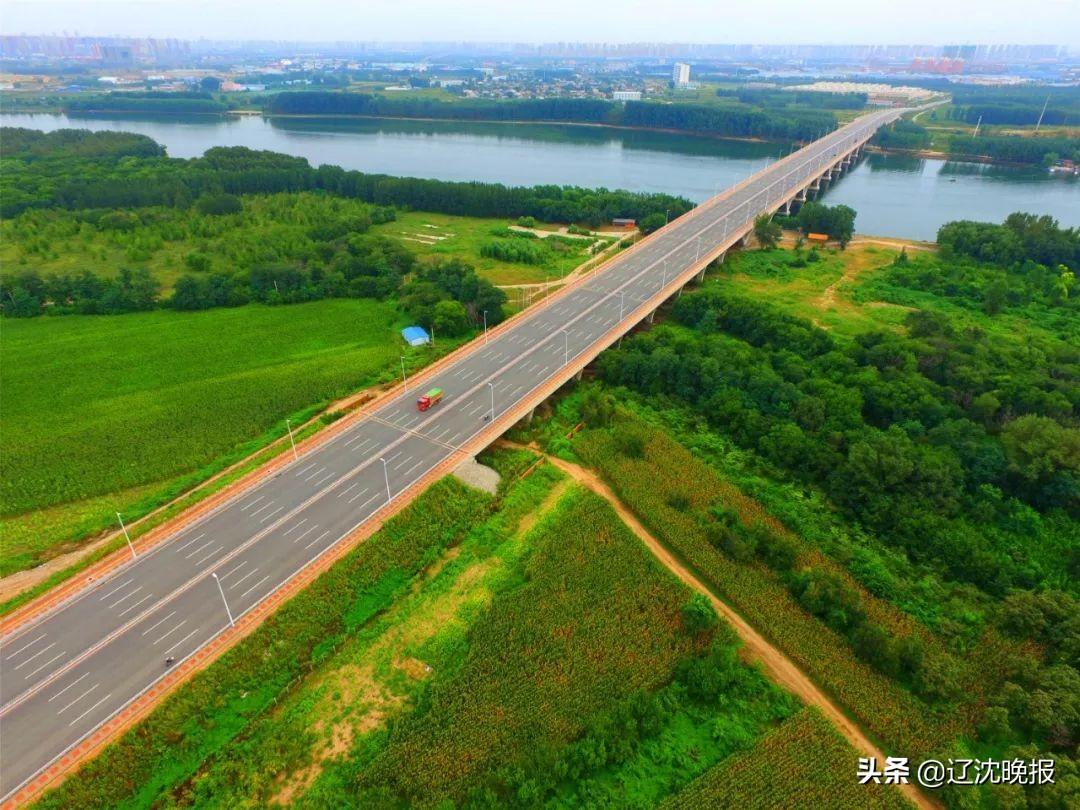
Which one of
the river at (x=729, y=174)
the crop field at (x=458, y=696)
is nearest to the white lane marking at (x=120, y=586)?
the crop field at (x=458, y=696)

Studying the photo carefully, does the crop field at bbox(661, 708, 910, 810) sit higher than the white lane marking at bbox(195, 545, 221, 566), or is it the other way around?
the white lane marking at bbox(195, 545, 221, 566)

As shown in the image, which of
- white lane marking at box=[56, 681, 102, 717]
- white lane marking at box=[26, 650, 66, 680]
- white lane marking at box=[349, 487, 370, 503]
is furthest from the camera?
white lane marking at box=[349, 487, 370, 503]

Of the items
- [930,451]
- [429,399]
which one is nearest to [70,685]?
[429,399]

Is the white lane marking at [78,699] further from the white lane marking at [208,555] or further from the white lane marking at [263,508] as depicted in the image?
the white lane marking at [263,508]

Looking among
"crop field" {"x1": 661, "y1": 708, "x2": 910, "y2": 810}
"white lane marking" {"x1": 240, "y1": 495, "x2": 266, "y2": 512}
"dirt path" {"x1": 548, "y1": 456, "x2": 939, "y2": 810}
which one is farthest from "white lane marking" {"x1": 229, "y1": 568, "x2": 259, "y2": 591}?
"crop field" {"x1": 661, "y1": 708, "x2": 910, "y2": 810}

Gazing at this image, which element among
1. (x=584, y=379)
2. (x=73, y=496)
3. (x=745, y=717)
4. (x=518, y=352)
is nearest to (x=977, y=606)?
(x=745, y=717)

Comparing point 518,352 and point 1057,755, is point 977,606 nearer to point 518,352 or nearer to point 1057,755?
point 1057,755

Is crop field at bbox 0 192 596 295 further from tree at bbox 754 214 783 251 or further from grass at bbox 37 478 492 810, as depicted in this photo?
grass at bbox 37 478 492 810
